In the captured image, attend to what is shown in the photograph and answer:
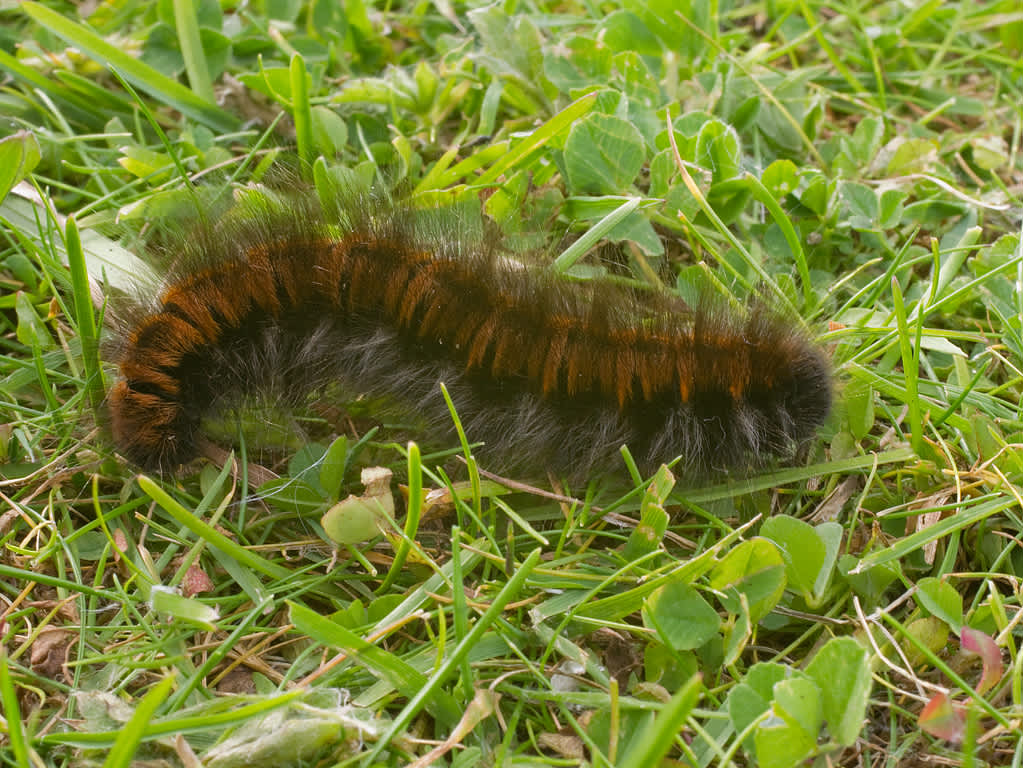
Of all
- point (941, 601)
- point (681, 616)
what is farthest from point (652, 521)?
point (941, 601)

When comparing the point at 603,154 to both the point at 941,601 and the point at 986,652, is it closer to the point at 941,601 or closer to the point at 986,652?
the point at 941,601

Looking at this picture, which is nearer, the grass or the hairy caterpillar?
the grass

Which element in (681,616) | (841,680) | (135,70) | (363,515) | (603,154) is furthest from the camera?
(135,70)

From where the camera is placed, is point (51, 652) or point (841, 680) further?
point (51, 652)

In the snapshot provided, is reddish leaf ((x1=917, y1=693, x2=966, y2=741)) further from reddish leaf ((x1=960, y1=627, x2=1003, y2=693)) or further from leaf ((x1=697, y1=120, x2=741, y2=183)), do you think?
leaf ((x1=697, y1=120, x2=741, y2=183))

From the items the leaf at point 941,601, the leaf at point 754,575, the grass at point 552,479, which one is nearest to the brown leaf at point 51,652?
the grass at point 552,479

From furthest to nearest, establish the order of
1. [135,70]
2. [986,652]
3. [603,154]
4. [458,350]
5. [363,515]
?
1. [135,70]
2. [603,154]
3. [458,350]
4. [363,515]
5. [986,652]

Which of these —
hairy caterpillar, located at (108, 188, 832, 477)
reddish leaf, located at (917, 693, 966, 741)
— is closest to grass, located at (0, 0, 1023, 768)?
reddish leaf, located at (917, 693, 966, 741)
